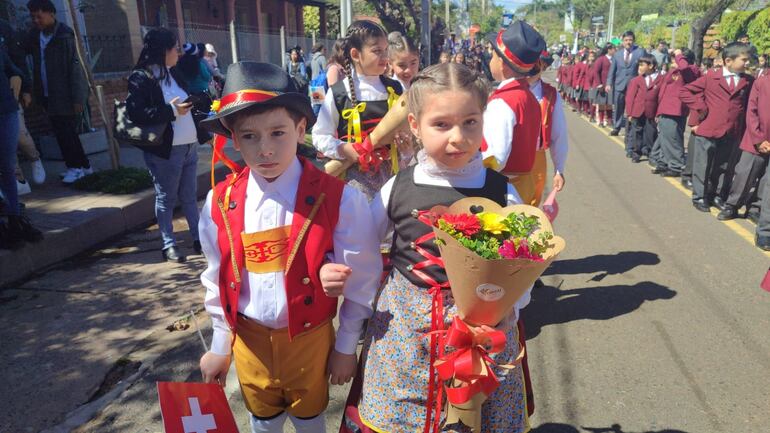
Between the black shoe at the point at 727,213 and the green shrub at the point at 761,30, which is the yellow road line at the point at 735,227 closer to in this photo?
the black shoe at the point at 727,213

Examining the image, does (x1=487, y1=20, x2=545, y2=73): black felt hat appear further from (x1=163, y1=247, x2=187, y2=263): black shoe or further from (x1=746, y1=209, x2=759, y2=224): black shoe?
(x1=746, y1=209, x2=759, y2=224): black shoe

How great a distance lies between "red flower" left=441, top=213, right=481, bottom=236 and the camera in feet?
5.60

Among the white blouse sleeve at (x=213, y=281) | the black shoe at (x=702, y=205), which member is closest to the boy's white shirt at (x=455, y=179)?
the white blouse sleeve at (x=213, y=281)

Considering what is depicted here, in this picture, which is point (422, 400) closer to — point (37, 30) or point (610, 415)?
point (610, 415)

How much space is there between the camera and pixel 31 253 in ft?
16.7

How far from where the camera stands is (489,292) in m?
1.65

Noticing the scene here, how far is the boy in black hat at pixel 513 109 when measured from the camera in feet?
11.2

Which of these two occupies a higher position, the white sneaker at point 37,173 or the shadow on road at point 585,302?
the white sneaker at point 37,173

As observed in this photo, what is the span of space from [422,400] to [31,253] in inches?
173

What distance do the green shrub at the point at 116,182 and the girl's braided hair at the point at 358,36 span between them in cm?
412

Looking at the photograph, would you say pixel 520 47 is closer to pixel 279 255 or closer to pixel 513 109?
pixel 513 109

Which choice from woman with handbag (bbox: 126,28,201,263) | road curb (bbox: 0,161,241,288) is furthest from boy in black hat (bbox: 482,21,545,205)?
road curb (bbox: 0,161,241,288)

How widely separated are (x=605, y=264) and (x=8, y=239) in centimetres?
524

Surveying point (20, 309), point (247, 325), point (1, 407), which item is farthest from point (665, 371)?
point (20, 309)
